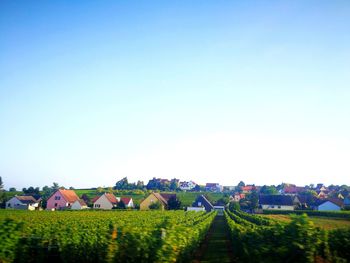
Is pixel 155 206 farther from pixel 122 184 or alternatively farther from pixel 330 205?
pixel 122 184

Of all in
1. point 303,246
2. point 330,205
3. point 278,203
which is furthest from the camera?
point 278,203

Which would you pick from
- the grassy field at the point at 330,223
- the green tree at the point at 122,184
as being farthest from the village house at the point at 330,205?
the green tree at the point at 122,184

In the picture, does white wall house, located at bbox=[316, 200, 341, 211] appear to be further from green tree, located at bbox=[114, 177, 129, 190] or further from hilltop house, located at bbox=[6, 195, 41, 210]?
green tree, located at bbox=[114, 177, 129, 190]

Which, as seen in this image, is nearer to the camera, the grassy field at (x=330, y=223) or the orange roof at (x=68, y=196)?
the grassy field at (x=330, y=223)

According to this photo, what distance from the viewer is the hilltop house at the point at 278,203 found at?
9112 centimetres

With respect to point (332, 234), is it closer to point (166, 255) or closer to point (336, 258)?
point (336, 258)

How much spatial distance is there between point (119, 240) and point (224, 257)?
39.2 feet

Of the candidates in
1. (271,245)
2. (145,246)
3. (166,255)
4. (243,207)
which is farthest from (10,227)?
(243,207)

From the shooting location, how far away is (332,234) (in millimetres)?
10883

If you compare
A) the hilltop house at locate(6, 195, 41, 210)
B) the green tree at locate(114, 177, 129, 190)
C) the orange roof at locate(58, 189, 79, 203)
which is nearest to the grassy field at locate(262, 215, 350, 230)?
the orange roof at locate(58, 189, 79, 203)

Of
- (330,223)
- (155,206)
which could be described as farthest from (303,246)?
(155,206)

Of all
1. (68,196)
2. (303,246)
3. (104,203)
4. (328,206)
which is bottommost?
(328,206)

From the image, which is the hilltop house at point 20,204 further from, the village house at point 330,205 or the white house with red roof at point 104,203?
the village house at point 330,205

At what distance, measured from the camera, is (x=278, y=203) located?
9281 cm
